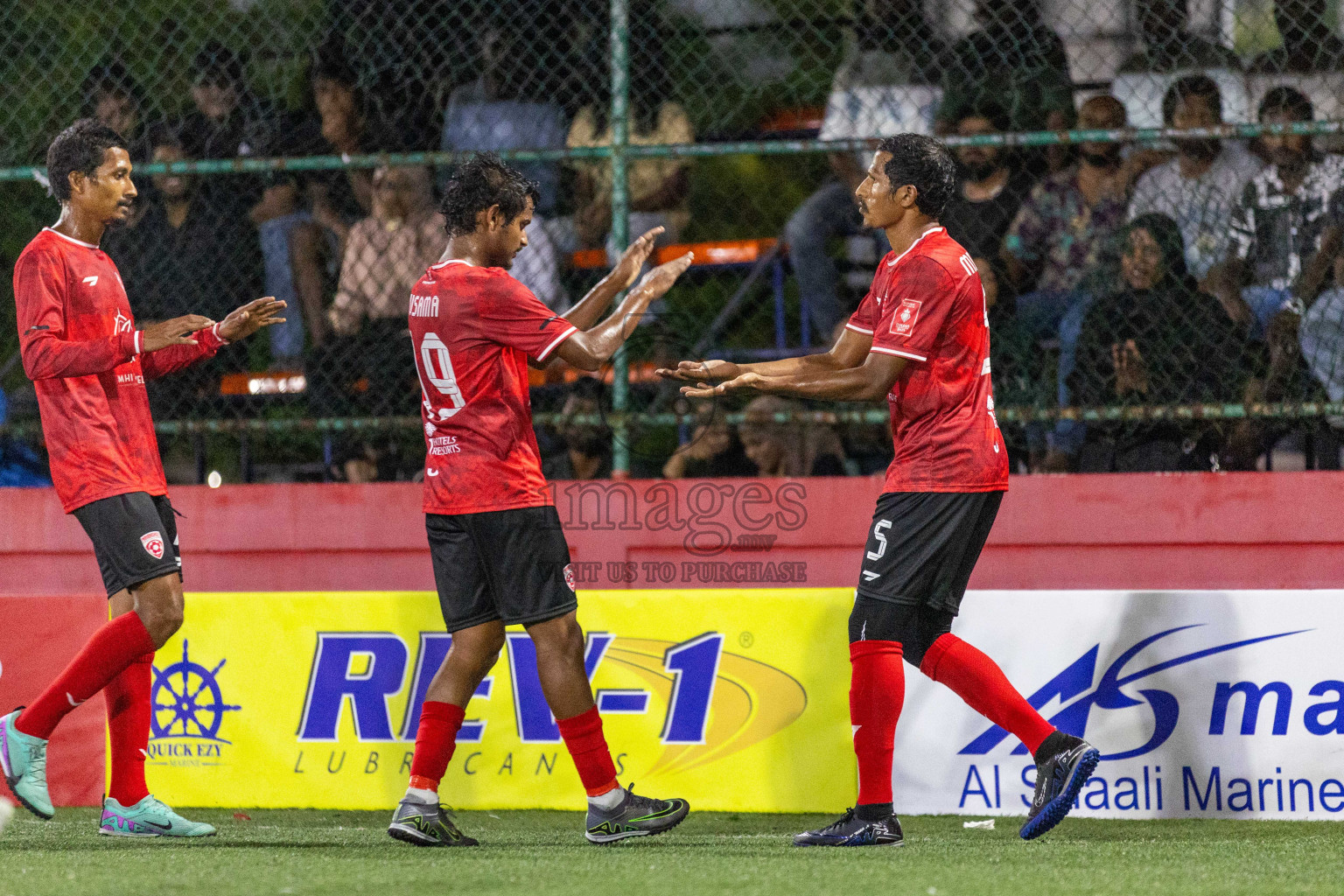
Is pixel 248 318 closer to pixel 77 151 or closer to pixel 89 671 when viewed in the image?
pixel 77 151

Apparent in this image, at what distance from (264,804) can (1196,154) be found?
4505mm

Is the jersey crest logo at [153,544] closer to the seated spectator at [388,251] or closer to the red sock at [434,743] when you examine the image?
the red sock at [434,743]

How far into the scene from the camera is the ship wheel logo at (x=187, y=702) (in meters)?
5.66

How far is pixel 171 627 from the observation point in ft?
15.8

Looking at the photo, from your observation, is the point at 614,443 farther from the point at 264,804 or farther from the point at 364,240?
the point at 264,804

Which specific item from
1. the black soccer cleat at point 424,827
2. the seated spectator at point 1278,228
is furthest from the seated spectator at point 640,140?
the black soccer cleat at point 424,827

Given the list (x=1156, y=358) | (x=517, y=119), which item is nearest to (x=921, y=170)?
(x=1156, y=358)

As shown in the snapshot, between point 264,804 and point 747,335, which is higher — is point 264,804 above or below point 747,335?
below

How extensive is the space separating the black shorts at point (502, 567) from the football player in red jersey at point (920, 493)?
63cm

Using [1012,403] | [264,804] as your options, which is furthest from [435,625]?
[1012,403]

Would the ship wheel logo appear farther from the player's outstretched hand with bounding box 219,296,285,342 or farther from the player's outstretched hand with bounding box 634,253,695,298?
the player's outstretched hand with bounding box 634,253,695,298

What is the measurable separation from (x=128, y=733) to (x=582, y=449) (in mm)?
2432

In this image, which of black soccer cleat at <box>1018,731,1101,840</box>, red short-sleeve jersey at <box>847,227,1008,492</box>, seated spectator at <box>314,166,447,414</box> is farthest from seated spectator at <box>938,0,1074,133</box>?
black soccer cleat at <box>1018,731,1101,840</box>

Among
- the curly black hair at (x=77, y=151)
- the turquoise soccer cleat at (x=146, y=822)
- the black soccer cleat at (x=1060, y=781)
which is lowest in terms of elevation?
the turquoise soccer cleat at (x=146, y=822)
